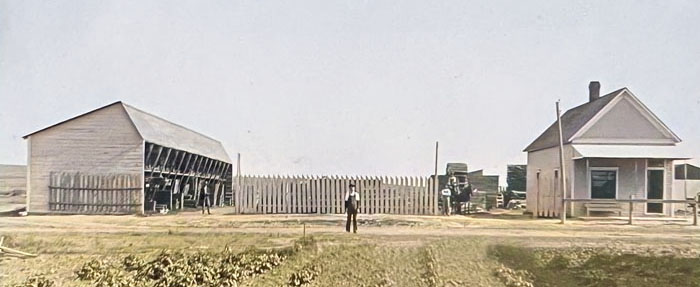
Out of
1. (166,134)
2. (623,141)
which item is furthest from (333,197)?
(623,141)

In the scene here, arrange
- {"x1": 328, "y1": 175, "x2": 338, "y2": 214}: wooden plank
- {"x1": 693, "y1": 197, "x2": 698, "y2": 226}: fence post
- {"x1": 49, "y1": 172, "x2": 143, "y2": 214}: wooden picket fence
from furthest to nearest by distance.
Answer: {"x1": 693, "y1": 197, "x2": 698, "y2": 226}: fence post < {"x1": 328, "y1": 175, "x2": 338, "y2": 214}: wooden plank < {"x1": 49, "y1": 172, "x2": 143, "y2": 214}: wooden picket fence

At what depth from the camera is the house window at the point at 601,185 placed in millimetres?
5859

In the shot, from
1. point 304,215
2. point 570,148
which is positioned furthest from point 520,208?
point 304,215

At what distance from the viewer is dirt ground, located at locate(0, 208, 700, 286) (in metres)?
5.79

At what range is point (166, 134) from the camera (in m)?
5.99

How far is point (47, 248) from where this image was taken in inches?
232

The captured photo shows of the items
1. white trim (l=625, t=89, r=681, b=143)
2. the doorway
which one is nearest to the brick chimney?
white trim (l=625, t=89, r=681, b=143)

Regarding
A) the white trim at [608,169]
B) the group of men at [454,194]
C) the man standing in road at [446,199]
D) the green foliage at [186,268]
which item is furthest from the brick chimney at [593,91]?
the green foliage at [186,268]

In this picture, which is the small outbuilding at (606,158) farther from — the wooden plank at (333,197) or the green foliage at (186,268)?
the green foliage at (186,268)

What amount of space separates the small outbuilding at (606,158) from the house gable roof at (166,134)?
260 cm

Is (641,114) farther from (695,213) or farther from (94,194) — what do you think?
(94,194)

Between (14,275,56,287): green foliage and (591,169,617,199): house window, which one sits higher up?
(591,169,617,199): house window

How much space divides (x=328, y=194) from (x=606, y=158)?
234 centimetres

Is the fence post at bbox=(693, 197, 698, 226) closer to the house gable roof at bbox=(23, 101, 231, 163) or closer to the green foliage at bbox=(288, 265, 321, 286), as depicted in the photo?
the green foliage at bbox=(288, 265, 321, 286)
